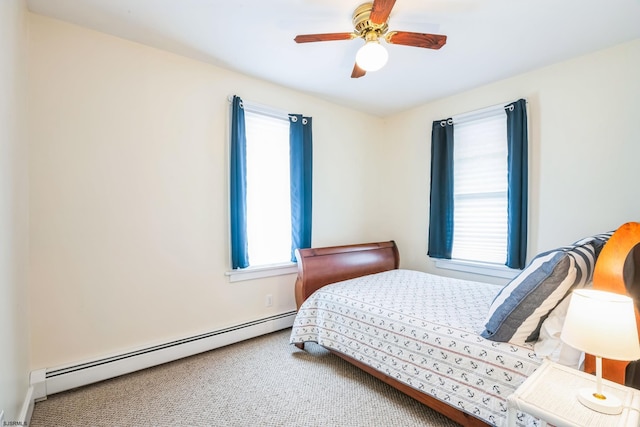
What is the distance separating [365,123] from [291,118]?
120 centimetres

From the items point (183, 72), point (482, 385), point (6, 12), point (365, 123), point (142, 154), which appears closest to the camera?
point (6, 12)

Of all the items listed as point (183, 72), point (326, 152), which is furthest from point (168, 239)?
point (326, 152)

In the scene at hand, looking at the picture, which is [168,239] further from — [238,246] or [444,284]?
[444,284]

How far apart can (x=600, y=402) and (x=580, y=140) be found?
2161 mm

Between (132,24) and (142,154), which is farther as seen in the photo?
(142,154)

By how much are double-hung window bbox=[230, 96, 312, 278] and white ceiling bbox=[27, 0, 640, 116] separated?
0.44 meters

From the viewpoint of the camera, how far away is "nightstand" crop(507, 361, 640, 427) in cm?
94

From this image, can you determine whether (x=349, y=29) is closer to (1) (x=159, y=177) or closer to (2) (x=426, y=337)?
(1) (x=159, y=177)

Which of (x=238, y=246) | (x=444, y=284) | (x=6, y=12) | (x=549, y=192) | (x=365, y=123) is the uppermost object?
(x=365, y=123)

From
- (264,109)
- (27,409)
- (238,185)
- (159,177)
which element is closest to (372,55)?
(264,109)

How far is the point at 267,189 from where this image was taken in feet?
9.23

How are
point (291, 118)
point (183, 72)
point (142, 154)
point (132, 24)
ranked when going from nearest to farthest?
1. point (132, 24)
2. point (142, 154)
3. point (183, 72)
4. point (291, 118)

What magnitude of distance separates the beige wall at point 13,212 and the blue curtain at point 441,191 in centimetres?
326

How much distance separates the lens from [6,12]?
1273mm
